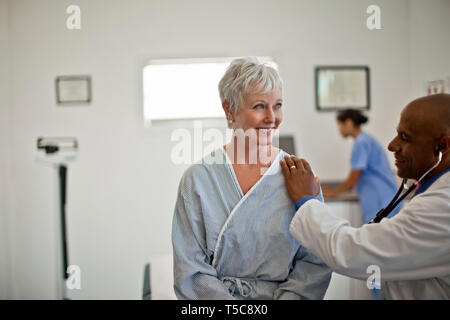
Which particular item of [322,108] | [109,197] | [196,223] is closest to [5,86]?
[109,197]

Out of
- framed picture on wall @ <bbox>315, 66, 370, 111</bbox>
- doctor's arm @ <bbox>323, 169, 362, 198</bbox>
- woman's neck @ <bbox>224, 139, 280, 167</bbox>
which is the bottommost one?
doctor's arm @ <bbox>323, 169, 362, 198</bbox>

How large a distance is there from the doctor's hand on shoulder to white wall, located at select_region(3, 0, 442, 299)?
486mm

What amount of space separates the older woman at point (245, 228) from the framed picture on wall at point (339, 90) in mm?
1591

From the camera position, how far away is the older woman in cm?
80

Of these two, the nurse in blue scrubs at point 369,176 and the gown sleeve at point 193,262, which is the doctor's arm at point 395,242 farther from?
the nurse in blue scrubs at point 369,176

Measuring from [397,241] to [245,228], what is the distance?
0.99ft

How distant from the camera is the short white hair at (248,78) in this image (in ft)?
2.59

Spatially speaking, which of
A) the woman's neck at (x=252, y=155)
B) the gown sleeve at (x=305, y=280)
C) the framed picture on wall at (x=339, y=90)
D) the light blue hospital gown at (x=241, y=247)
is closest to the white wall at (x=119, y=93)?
the framed picture on wall at (x=339, y=90)

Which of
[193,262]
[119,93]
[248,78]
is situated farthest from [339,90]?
[193,262]

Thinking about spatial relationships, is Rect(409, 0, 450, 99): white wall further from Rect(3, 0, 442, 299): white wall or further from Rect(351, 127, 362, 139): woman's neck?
Rect(351, 127, 362, 139): woman's neck

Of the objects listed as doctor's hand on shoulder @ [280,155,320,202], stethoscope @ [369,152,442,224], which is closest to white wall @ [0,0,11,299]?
doctor's hand on shoulder @ [280,155,320,202]

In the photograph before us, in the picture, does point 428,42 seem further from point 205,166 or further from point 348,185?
point 348,185

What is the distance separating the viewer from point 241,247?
81cm

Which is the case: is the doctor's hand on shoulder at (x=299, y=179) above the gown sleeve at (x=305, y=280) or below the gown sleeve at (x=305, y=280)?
above
